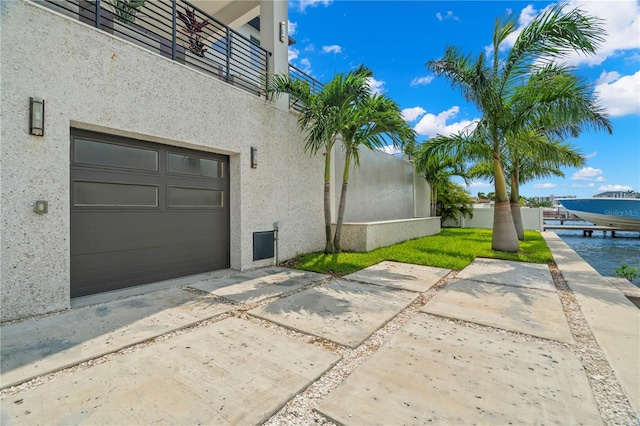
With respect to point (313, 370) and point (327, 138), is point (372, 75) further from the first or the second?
point (313, 370)

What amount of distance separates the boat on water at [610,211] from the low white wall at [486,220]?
10.7 meters

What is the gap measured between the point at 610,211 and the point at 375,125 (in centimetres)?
2854

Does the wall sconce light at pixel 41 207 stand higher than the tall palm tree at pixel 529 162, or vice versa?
the tall palm tree at pixel 529 162

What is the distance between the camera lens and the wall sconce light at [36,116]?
364cm

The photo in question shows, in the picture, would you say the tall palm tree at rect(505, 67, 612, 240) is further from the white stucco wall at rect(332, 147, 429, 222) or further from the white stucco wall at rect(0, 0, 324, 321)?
the white stucco wall at rect(0, 0, 324, 321)

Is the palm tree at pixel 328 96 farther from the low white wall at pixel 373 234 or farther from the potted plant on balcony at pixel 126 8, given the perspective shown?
the low white wall at pixel 373 234

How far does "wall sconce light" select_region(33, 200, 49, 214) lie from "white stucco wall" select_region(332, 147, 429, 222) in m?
7.08

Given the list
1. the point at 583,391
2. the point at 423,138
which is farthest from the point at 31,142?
the point at 423,138

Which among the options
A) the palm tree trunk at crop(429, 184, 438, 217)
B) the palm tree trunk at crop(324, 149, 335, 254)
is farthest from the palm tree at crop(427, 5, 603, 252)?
the palm tree trunk at crop(429, 184, 438, 217)

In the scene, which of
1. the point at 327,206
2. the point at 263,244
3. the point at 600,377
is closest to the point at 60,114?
the point at 263,244

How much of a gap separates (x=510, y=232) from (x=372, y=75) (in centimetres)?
643

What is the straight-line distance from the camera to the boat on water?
23.0m

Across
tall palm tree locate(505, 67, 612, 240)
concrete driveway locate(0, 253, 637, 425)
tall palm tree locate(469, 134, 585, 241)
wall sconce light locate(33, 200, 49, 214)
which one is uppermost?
tall palm tree locate(505, 67, 612, 240)

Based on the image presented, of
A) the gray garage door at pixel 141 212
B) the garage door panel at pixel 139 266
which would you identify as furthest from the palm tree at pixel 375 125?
the garage door panel at pixel 139 266
